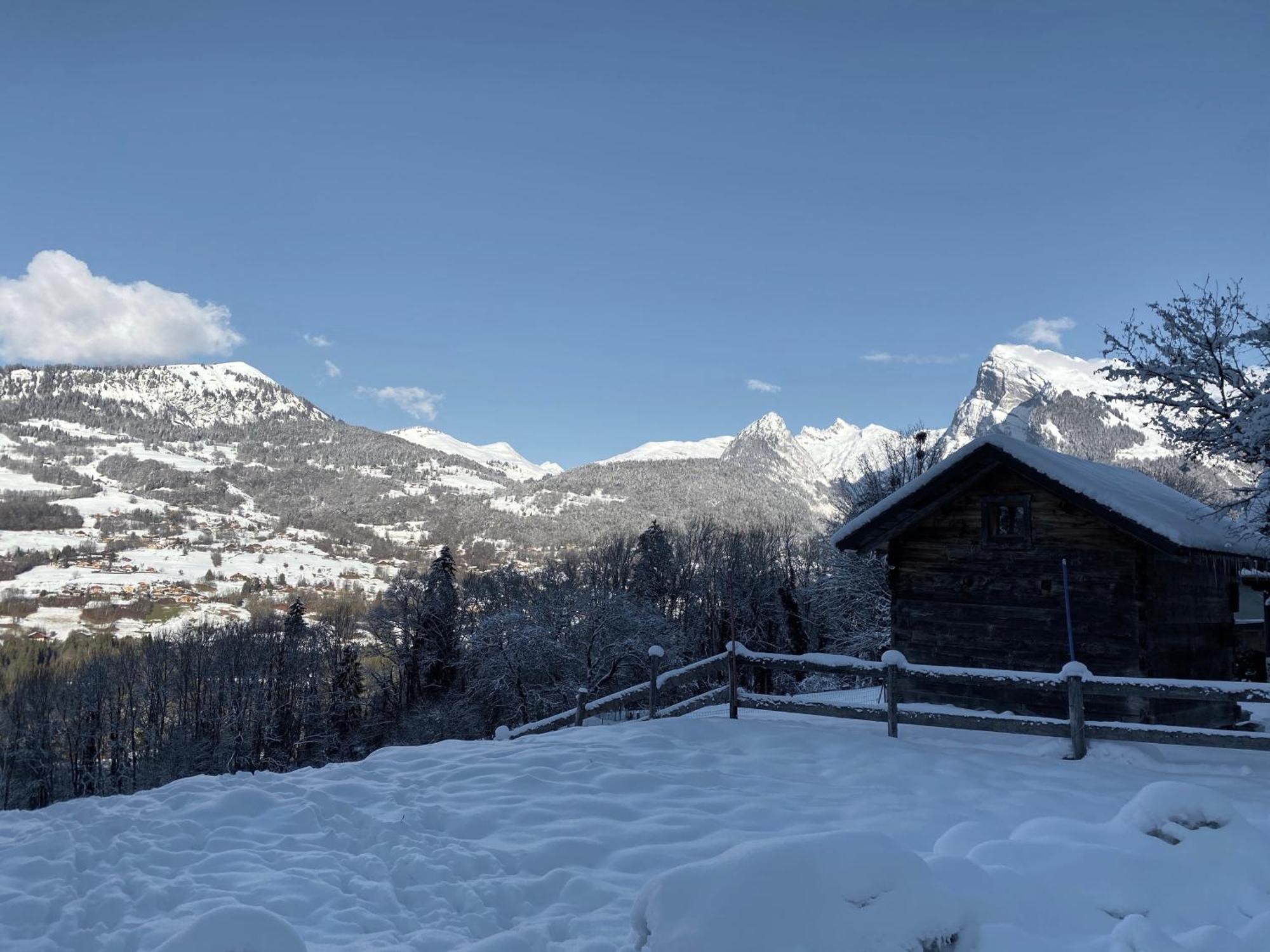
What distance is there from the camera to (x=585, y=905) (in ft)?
16.3

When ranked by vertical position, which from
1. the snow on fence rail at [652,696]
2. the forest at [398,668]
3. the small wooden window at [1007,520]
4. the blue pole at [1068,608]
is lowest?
the forest at [398,668]

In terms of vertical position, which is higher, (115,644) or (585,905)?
(585,905)

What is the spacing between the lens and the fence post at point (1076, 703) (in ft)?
27.1

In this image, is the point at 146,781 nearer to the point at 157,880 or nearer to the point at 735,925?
the point at 157,880

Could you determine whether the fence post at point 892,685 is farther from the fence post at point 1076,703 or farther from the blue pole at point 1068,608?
the blue pole at point 1068,608

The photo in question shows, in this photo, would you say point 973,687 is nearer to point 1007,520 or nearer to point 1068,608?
point 1068,608

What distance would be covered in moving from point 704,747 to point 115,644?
117 metres

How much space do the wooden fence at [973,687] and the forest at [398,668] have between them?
82.6ft

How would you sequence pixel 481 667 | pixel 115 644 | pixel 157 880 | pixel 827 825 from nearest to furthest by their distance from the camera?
1. pixel 157 880
2. pixel 827 825
3. pixel 481 667
4. pixel 115 644

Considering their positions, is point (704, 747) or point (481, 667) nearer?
point (704, 747)

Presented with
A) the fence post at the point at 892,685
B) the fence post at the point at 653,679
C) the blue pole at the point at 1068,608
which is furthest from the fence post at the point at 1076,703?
the fence post at the point at 653,679

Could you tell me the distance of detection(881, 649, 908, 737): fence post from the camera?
9430mm

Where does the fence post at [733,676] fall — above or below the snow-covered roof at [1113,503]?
below

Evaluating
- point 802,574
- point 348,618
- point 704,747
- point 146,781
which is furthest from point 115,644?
point 704,747
